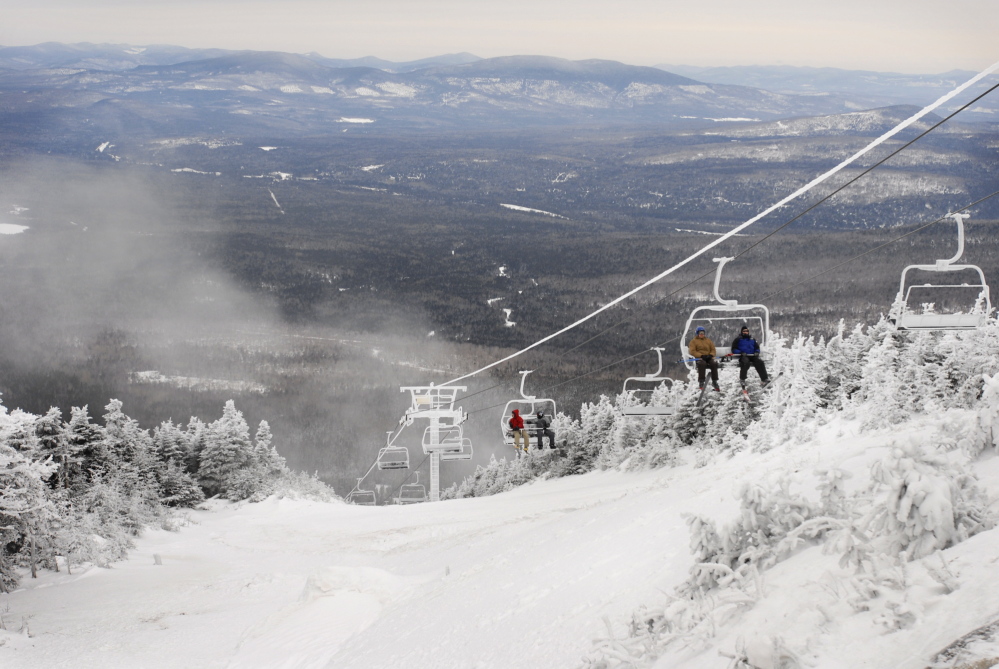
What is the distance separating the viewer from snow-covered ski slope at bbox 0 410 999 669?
490 centimetres

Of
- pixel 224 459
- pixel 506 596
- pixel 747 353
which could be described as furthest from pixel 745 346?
pixel 224 459

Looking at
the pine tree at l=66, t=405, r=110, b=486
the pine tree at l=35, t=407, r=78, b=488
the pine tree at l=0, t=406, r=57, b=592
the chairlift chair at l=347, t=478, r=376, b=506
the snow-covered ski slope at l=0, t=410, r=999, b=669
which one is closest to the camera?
the snow-covered ski slope at l=0, t=410, r=999, b=669

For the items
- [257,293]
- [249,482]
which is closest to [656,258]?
[257,293]

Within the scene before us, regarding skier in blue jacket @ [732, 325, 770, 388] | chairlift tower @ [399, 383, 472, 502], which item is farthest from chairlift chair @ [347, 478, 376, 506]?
skier in blue jacket @ [732, 325, 770, 388]

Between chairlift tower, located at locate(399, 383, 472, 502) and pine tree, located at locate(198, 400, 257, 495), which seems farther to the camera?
pine tree, located at locate(198, 400, 257, 495)

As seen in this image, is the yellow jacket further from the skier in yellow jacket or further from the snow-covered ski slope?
the snow-covered ski slope

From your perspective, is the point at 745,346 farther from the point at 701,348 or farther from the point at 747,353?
the point at 701,348

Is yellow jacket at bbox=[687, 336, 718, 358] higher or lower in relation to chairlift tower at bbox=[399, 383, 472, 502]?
higher

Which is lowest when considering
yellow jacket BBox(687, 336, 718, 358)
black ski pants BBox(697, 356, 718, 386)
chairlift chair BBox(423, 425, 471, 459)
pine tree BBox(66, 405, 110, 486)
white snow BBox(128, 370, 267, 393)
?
white snow BBox(128, 370, 267, 393)

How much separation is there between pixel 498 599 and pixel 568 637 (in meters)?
2.36

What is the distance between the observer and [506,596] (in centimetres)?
981

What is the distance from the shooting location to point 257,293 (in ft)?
648

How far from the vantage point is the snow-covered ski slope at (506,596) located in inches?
193

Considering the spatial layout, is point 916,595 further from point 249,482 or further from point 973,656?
point 249,482
